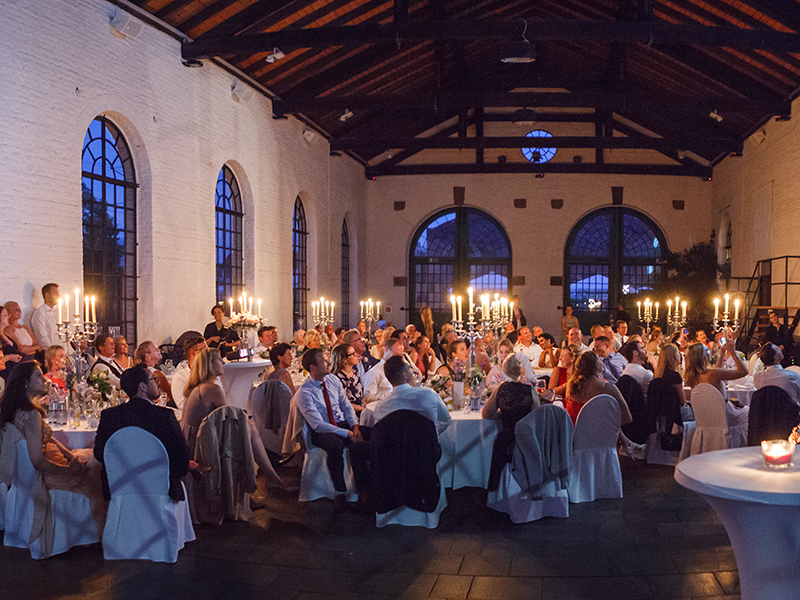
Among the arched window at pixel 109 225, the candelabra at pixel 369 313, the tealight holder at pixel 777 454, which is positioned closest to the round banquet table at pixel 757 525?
the tealight holder at pixel 777 454

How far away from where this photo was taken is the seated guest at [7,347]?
20.2ft

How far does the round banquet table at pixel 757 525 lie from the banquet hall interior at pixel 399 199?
72 mm

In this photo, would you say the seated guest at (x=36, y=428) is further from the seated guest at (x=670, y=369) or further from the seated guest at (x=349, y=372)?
the seated guest at (x=670, y=369)

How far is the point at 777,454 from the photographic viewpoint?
118 inches

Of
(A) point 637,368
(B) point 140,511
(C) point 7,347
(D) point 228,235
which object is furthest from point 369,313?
(B) point 140,511

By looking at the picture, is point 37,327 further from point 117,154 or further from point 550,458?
point 550,458

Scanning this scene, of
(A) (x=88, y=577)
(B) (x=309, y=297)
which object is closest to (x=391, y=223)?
(B) (x=309, y=297)

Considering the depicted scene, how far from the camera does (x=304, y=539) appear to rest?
4621 millimetres

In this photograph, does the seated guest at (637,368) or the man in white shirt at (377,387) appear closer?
the man in white shirt at (377,387)

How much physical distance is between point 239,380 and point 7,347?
96.8 inches

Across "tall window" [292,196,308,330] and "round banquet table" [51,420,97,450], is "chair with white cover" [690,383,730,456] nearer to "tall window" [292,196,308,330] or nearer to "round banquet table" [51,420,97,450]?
"round banquet table" [51,420,97,450]

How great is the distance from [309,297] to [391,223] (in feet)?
15.9

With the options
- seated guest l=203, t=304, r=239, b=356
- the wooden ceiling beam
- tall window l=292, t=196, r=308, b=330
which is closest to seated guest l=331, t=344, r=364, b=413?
seated guest l=203, t=304, r=239, b=356

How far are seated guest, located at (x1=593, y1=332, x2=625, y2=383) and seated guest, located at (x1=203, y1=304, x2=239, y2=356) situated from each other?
440 cm
